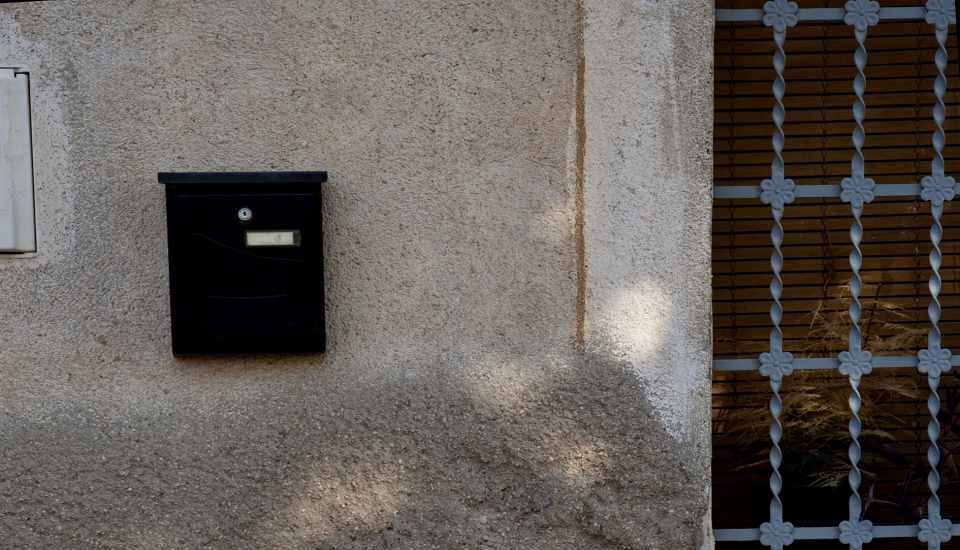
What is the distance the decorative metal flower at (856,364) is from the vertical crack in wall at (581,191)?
898 millimetres

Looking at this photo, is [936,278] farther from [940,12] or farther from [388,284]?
[388,284]

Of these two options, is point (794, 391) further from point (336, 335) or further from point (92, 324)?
point (92, 324)

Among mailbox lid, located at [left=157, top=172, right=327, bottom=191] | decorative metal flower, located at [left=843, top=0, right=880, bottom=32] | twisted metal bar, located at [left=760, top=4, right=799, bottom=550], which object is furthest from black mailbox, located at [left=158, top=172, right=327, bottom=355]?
decorative metal flower, located at [left=843, top=0, right=880, bottom=32]

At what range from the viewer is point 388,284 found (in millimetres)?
2717

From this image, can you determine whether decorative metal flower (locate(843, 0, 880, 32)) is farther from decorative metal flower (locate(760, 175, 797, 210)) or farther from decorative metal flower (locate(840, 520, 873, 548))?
decorative metal flower (locate(840, 520, 873, 548))

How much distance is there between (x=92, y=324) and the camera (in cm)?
268

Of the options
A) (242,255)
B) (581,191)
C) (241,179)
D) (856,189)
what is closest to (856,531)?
(856,189)

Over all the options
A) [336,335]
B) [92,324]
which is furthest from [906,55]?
[92,324]

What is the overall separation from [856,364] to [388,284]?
1.56 metres

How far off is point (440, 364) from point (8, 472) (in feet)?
4.45

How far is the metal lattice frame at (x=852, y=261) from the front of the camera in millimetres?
2857

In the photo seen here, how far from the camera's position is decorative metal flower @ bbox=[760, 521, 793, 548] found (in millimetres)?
2861

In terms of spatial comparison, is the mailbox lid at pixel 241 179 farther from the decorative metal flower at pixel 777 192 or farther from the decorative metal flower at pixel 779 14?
the decorative metal flower at pixel 779 14

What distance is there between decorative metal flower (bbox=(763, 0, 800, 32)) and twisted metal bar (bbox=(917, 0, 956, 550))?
46 cm
